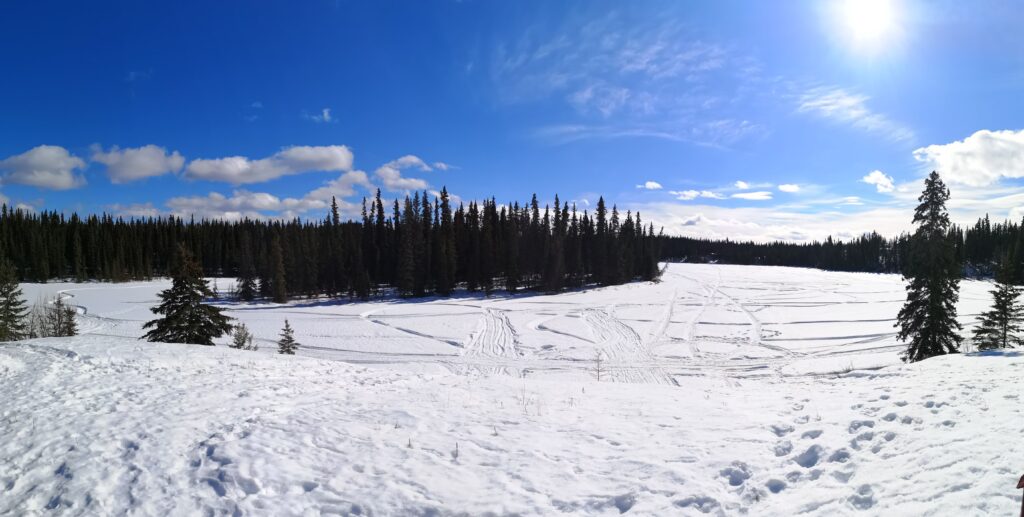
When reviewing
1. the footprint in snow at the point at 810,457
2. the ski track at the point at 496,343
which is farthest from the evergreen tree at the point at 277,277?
the footprint in snow at the point at 810,457

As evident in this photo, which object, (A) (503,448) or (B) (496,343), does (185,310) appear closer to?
(B) (496,343)

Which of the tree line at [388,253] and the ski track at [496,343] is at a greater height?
the tree line at [388,253]

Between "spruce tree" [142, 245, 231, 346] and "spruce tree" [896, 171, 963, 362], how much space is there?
34.0 metres

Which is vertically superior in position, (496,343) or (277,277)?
(277,277)

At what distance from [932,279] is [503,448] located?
24108mm

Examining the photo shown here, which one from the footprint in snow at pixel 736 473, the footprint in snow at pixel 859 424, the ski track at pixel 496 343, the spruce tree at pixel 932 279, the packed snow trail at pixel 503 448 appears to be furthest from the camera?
the ski track at pixel 496 343

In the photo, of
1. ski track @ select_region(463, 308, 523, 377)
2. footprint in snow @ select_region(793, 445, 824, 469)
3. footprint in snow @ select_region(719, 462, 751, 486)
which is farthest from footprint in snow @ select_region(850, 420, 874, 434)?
ski track @ select_region(463, 308, 523, 377)

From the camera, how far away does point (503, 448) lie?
7.39 metres

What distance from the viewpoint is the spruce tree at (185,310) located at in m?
20.3

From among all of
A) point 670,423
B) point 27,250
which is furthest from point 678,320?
point 27,250

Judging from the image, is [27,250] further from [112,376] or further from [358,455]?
[358,455]

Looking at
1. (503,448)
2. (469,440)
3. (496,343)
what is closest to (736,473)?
(503,448)

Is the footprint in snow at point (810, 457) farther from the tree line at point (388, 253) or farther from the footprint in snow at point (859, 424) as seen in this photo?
the tree line at point (388, 253)

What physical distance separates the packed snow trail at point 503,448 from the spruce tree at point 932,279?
10.5 metres
